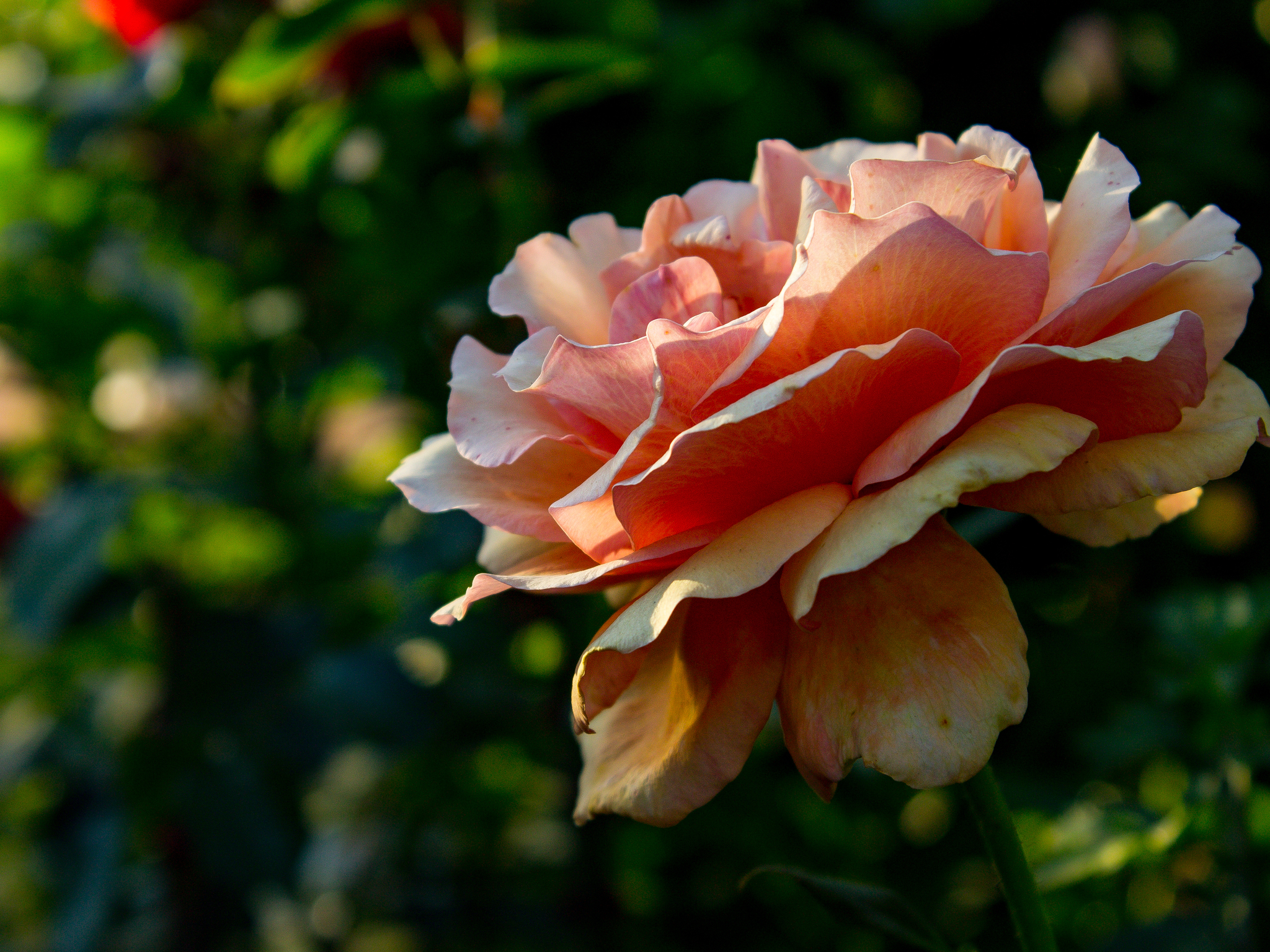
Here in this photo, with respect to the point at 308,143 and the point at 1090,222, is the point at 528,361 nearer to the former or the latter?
the point at 1090,222

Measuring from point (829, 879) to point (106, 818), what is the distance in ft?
4.12

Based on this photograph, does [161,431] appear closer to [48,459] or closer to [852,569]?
[48,459]

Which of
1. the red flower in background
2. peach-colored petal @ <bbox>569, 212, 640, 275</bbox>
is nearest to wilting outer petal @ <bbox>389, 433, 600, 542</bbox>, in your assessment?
peach-colored petal @ <bbox>569, 212, 640, 275</bbox>

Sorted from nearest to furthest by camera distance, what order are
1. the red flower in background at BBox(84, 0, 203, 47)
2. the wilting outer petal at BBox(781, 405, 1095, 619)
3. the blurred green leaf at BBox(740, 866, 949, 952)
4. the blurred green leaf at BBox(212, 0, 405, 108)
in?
the wilting outer petal at BBox(781, 405, 1095, 619), the blurred green leaf at BBox(740, 866, 949, 952), the blurred green leaf at BBox(212, 0, 405, 108), the red flower in background at BBox(84, 0, 203, 47)

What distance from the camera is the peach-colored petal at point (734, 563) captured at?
34cm

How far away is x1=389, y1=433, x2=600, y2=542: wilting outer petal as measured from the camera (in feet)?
1.44

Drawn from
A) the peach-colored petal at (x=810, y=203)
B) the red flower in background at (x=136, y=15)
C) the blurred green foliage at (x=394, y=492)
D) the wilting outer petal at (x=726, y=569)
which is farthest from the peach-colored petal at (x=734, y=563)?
the red flower in background at (x=136, y=15)

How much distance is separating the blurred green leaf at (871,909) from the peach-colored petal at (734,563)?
0.14 meters

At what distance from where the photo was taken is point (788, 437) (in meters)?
0.37

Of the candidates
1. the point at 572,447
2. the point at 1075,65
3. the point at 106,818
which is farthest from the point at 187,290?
the point at 1075,65

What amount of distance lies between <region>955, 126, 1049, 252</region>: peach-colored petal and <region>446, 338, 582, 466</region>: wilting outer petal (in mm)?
211

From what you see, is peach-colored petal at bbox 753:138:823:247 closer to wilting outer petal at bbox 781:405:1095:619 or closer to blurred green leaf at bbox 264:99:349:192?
wilting outer petal at bbox 781:405:1095:619

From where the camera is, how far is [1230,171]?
49.8 inches

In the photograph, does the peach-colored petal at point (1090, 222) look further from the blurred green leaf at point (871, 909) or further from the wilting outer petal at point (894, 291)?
the blurred green leaf at point (871, 909)
